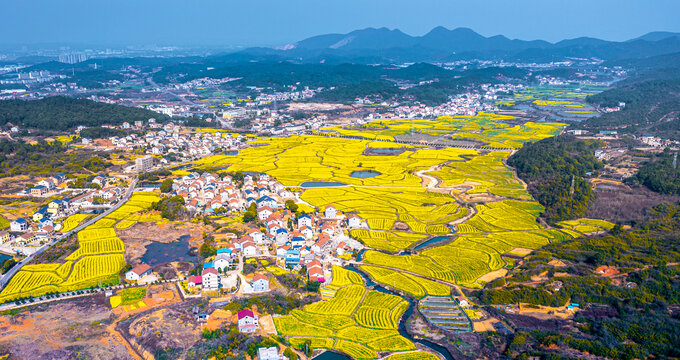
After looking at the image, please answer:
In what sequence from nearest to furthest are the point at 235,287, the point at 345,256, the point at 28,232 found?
the point at 235,287 → the point at 345,256 → the point at 28,232

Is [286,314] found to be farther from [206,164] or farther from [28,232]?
[206,164]

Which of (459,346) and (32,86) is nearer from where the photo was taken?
(459,346)

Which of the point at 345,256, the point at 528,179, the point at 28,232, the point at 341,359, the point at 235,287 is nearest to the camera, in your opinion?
the point at 341,359

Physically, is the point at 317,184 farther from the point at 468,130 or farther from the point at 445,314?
the point at 468,130

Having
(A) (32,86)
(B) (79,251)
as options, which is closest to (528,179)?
(B) (79,251)

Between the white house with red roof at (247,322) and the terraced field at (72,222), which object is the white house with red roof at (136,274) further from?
the terraced field at (72,222)

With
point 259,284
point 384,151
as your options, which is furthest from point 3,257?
point 384,151
